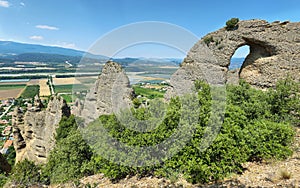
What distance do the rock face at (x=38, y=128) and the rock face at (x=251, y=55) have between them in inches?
424

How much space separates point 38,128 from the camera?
19.0 meters

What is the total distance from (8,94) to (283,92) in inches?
5233

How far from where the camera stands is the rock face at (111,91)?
16.0 meters

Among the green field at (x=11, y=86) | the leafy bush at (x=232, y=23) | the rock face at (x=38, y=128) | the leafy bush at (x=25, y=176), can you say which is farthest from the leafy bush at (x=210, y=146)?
the green field at (x=11, y=86)

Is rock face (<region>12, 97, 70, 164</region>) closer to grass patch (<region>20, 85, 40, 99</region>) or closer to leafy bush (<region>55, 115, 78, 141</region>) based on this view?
leafy bush (<region>55, 115, 78, 141</region>)

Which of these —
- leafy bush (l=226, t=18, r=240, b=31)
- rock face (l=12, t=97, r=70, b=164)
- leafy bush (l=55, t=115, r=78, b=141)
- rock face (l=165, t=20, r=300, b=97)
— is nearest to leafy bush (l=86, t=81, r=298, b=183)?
leafy bush (l=55, t=115, r=78, b=141)

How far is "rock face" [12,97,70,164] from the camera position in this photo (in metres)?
17.7

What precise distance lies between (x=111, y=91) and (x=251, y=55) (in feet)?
42.6

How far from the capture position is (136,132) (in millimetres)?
8641

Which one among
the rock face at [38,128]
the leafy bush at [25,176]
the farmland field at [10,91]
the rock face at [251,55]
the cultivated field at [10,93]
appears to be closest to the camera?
the leafy bush at [25,176]

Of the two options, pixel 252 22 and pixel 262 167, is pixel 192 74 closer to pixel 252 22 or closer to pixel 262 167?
pixel 252 22

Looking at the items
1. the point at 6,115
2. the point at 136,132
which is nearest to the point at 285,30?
the point at 136,132

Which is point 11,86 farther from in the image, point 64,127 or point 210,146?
point 210,146

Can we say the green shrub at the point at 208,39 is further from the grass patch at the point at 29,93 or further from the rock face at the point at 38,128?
the grass patch at the point at 29,93
